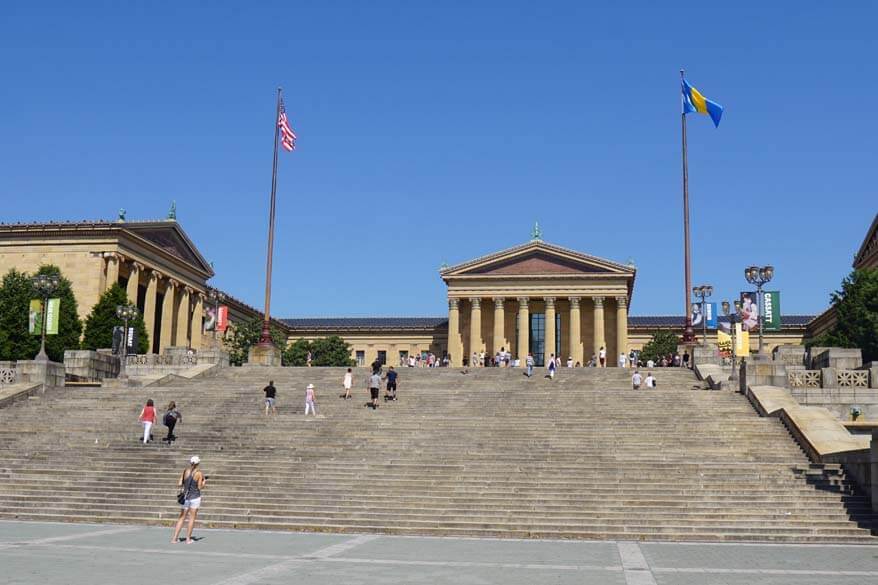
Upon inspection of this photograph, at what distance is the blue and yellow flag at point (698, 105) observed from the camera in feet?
152

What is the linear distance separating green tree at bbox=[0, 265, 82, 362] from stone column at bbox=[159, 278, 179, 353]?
16.5 meters

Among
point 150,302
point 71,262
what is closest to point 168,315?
point 150,302

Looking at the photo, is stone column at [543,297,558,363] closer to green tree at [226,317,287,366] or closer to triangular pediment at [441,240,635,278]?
triangular pediment at [441,240,635,278]

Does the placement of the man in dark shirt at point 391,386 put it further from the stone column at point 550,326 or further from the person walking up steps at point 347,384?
the stone column at point 550,326

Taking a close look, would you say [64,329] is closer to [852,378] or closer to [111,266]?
[111,266]

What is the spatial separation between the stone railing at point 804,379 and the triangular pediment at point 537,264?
57.7m

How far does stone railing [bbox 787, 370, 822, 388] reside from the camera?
31797mm

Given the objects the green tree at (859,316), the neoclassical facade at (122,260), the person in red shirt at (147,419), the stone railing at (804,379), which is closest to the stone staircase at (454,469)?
the person in red shirt at (147,419)

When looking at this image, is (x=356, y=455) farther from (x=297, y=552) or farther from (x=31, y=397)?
(x=31, y=397)

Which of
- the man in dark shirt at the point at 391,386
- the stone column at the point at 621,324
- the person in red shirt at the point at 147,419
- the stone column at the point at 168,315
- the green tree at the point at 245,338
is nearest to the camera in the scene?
the person in red shirt at the point at 147,419

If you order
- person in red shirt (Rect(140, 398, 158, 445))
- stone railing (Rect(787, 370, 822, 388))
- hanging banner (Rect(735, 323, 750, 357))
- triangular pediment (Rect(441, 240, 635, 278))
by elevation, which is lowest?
person in red shirt (Rect(140, 398, 158, 445))

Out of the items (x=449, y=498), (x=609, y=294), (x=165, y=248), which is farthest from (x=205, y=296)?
(x=449, y=498)

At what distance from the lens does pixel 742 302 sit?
37.5 metres

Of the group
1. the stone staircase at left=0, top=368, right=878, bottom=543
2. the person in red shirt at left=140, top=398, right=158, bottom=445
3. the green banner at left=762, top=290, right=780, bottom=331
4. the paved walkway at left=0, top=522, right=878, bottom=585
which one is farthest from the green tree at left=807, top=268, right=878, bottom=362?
A: the person in red shirt at left=140, top=398, right=158, bottom=445
